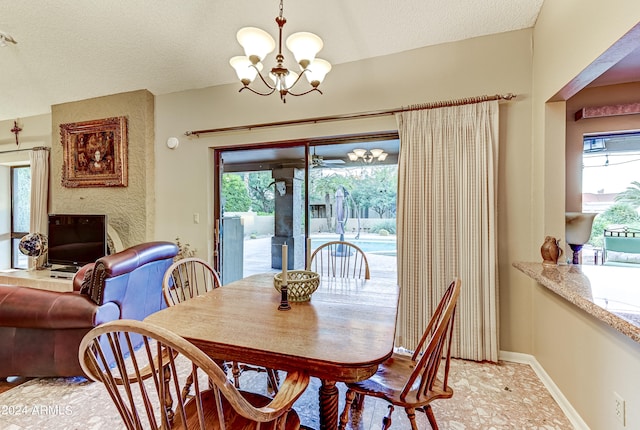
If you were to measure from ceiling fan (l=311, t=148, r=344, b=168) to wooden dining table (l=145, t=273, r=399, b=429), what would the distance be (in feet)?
5.63

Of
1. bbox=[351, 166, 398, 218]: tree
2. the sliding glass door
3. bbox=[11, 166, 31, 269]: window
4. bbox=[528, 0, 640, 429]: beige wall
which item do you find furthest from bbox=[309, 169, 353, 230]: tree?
bbox=[11, 166, 31, 269]: window

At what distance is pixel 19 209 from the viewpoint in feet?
16.8

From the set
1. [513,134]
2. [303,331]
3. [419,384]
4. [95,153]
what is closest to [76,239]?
[95,153]

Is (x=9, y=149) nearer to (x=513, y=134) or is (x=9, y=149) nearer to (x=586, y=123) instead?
(x=513, y=134)

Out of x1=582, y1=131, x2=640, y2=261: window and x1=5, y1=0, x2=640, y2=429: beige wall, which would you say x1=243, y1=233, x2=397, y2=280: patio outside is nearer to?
x1=5, y1=0, x2=640, y2=429: beige wall

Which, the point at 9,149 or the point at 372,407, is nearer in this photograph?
the point at 372,407

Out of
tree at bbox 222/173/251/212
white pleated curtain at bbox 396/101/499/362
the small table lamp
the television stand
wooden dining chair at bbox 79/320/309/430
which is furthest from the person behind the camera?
the television stand

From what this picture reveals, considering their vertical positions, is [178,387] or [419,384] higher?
[178,387]

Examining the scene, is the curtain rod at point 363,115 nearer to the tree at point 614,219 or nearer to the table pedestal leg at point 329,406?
the tree at point 614,219

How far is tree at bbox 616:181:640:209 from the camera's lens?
2840 mm

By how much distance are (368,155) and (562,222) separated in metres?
1.72

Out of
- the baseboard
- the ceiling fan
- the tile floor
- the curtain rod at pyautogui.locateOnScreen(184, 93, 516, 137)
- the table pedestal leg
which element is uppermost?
the curtain rod at pyautogui.locateOnScreen(184, 93, 516, 137)

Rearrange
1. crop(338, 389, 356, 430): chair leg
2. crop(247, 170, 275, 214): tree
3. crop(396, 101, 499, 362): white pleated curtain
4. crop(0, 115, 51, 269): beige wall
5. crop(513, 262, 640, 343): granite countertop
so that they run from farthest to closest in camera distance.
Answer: crop(0, 115, 51, 269): beige wall, crop(247, 170, 275, 214): tree, crop(396, 101, 499, 362): white pleated curtain, crop(338, 389, 356, 430): chair leg, crop(513, 262, 640, 343): granite countertop

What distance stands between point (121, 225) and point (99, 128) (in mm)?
1389
